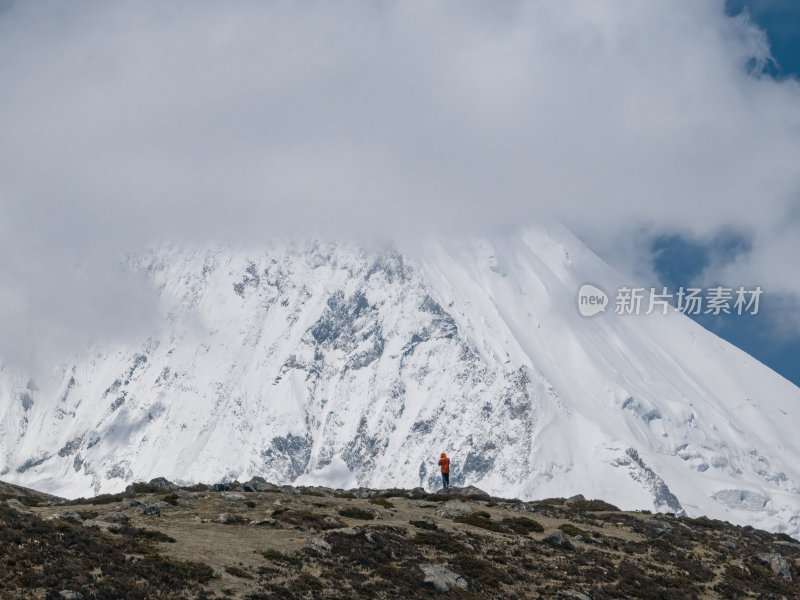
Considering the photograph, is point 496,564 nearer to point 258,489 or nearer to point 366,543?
point 366,543

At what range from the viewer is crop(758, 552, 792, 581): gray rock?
51406 mm

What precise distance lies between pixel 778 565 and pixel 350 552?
27.9m

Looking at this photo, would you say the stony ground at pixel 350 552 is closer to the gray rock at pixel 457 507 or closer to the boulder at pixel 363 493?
the gray rock at pixel 457 507

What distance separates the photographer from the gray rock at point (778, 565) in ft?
169

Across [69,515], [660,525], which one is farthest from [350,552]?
[660,525]

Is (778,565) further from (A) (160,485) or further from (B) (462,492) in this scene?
(A) (160,485)

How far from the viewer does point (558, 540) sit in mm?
49156

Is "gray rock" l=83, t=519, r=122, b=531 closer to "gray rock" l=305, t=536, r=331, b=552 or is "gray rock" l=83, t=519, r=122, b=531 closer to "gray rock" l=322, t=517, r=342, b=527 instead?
"gray rock" l=305, t=536, r=331, b=552

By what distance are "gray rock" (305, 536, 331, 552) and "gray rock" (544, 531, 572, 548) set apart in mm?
14542

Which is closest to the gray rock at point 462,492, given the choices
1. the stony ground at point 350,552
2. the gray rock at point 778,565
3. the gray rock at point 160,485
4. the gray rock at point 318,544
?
the stony ground at point 350,552

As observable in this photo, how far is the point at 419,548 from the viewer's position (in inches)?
1697

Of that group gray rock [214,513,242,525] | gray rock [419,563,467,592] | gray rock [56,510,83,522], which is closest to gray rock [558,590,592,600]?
gray rock [419,563,467,592]

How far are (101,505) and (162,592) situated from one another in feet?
71.4

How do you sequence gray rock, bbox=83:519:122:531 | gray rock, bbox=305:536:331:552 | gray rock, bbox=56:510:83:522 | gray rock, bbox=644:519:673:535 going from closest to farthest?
gray rock, bbox=83:519:122:531
gray rock, bbox=305:536:331:552
gray rock, bbox=56:510:83:522
gray rock, bbox=644:519:673:535
